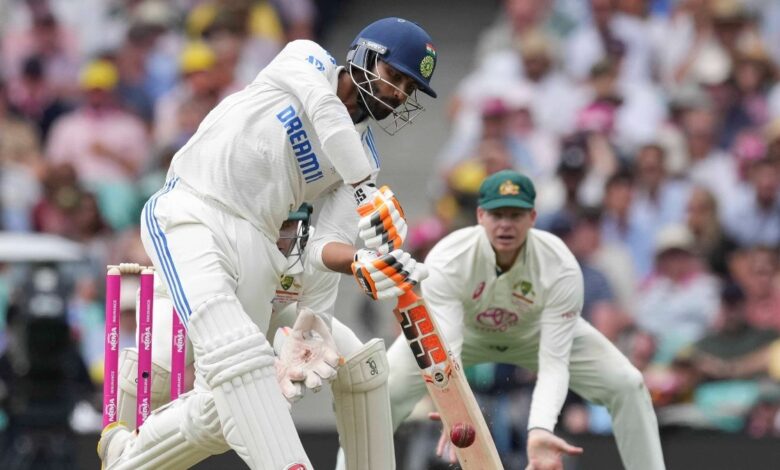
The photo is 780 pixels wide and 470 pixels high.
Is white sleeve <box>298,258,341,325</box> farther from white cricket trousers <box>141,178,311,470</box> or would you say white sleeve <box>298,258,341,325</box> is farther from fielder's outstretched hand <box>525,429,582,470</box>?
fielder's outstretched hand <box>525,429,582,470</box>

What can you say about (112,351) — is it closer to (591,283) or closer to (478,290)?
(478,290)

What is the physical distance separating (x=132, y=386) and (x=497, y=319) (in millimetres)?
1501

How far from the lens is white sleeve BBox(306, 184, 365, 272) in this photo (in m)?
5.24

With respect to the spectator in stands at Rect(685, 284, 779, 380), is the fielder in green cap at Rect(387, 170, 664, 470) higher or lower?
lower

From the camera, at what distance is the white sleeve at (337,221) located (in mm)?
5238

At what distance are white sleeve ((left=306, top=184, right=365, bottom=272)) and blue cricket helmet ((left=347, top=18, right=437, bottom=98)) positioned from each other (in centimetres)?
46

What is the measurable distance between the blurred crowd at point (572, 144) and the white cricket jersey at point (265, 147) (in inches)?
110

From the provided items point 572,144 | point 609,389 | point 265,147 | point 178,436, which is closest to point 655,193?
point 572,144

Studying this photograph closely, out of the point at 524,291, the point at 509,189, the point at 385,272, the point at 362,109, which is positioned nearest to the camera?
the point at 385,272

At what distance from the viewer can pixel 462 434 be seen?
5152 millimetres

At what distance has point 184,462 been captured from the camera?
5.07 meters

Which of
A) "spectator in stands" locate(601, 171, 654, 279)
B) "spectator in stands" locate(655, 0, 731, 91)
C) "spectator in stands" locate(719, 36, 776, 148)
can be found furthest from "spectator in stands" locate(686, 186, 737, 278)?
"spectator in stands" locate(655, 0, 731, 91)

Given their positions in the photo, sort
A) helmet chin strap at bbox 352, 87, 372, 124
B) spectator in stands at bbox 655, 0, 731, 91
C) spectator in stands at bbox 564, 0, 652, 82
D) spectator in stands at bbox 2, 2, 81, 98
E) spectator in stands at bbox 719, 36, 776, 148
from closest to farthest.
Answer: helmet chin strap at bbox 352, 87, 372, 124 < spectator in stands at bbox 719, 36, 776, 148 < spectator in stands at bbox 655, 0, 731, 91 < spectator in stands at bbox 564, 0, 652, 82 < spectator in stands at bbox 2, 2, 81, 98

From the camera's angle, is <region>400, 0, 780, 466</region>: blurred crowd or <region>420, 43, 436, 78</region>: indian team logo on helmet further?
<region>400, 0, 780, 466</region>: blurred crowd
